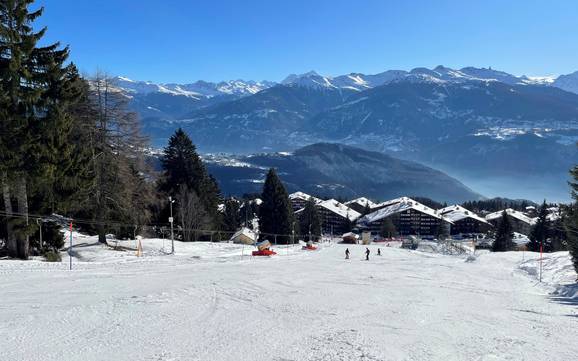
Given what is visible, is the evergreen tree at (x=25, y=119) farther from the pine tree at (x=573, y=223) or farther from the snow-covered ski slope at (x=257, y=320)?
the pine tree at (x=573, y=223)

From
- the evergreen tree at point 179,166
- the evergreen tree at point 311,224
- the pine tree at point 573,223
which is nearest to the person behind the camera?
the pine tree at point 573,223

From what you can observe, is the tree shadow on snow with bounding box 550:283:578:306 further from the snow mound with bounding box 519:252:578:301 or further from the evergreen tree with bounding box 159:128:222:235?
the evergreen tree with bounding box 159:128:222:235

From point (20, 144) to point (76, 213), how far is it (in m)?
13.9

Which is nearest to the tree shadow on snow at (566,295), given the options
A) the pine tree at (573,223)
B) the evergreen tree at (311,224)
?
the pine tree at (573,223)

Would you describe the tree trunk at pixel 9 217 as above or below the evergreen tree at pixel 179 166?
below

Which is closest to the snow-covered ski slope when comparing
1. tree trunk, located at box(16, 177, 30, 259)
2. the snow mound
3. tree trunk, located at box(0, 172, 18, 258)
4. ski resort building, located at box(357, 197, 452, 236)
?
the snow mound

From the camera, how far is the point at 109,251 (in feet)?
107

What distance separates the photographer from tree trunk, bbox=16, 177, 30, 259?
24.3 m

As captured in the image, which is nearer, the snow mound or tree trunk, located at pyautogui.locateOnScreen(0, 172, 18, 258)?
the snow mound

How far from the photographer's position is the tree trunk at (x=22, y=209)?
24344mm

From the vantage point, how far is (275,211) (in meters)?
78.8

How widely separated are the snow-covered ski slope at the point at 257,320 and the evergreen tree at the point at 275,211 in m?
57.9

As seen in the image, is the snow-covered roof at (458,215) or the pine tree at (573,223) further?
the snow-covered roof at (458,215)

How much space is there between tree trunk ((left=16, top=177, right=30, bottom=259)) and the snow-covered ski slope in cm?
452
